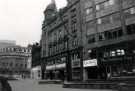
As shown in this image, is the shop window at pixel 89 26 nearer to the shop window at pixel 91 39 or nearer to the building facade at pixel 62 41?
the shop window at pixel 91 39

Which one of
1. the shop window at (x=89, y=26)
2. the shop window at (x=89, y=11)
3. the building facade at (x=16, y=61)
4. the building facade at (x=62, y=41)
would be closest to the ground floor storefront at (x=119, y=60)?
the shop window at (x=89, y=26)

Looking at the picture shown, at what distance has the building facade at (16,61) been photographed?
116m

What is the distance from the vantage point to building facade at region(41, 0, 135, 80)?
1367 inches

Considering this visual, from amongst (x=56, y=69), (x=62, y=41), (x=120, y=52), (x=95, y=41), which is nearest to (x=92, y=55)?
(x=95, y=41)

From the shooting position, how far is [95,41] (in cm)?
4059

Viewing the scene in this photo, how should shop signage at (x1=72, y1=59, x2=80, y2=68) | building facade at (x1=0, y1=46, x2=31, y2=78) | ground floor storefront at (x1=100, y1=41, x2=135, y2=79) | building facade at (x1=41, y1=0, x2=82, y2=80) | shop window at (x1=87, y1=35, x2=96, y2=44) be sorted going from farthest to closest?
building facade at (x1=0, y1=46, x2=31, y2=78), building facade at (x1=41, y1=0, x2=82, y2=80), shop signage at (x1=72, y1=59, x2=80, y2=68), shop window at (x1=87, y1=35, x2=96, y2=44), ground floor storefront at (x1=100, y1=41, x2=135, y2=79)

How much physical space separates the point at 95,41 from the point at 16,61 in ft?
292

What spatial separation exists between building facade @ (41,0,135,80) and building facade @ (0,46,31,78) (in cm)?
6300

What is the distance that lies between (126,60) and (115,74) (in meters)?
3.46

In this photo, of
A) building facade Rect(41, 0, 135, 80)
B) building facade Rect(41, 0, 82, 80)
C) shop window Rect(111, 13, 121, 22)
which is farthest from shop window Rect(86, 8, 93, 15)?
shop window Rect(111, 13, 121, 22)

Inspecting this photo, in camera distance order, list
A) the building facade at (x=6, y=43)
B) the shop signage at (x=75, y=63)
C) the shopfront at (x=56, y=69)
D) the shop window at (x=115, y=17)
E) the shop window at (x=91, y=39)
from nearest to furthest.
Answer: the shop window at (x=115, y=17) < the shop window at (x=91, y=39) < the shop signage at (x=75, y=63) < the shopfront at (x=56, y=69) < the building facade at (x=6, y=43)

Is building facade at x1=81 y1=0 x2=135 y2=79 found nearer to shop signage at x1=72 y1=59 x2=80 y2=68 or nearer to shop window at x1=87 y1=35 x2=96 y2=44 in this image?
shop window at x1=87 y1=35 x2=96 y2=44

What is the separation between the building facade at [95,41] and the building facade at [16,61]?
63.0 meters

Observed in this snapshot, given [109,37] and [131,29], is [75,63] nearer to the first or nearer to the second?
[109,37]
